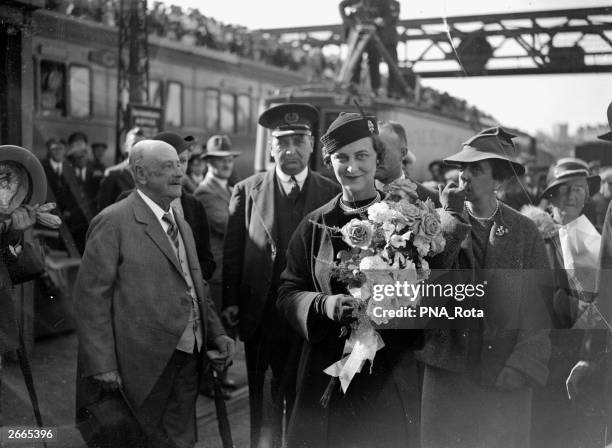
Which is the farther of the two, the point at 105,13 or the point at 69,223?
the point at 105,13

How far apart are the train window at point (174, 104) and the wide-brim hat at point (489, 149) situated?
1145 centimetres

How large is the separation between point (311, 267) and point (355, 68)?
274 centimetres

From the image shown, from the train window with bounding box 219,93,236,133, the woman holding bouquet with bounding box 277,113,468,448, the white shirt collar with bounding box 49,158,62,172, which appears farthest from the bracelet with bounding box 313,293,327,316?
the train window with bounding box 219,93,236,133

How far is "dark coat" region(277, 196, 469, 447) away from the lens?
274cm

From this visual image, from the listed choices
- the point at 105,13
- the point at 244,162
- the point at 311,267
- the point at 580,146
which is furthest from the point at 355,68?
the point at 244,162

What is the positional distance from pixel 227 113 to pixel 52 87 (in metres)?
4.35

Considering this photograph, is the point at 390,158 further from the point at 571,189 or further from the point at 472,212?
the point at 571,189

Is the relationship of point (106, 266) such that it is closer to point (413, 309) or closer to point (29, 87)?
point (413, 309)

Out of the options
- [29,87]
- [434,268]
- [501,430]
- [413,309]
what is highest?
[29,87]

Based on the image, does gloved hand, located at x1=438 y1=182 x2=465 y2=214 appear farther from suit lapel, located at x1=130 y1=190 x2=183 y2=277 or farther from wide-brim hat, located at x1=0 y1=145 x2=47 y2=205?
wide-brim hat, located at x1=0 y1=145 x2=47 y2=205

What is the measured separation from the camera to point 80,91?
12.3 meters

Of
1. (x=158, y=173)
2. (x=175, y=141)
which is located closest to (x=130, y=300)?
(x=158, y=173)

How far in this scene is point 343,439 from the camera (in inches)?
108

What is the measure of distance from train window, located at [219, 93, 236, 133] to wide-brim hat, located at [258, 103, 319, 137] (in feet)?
36.5
